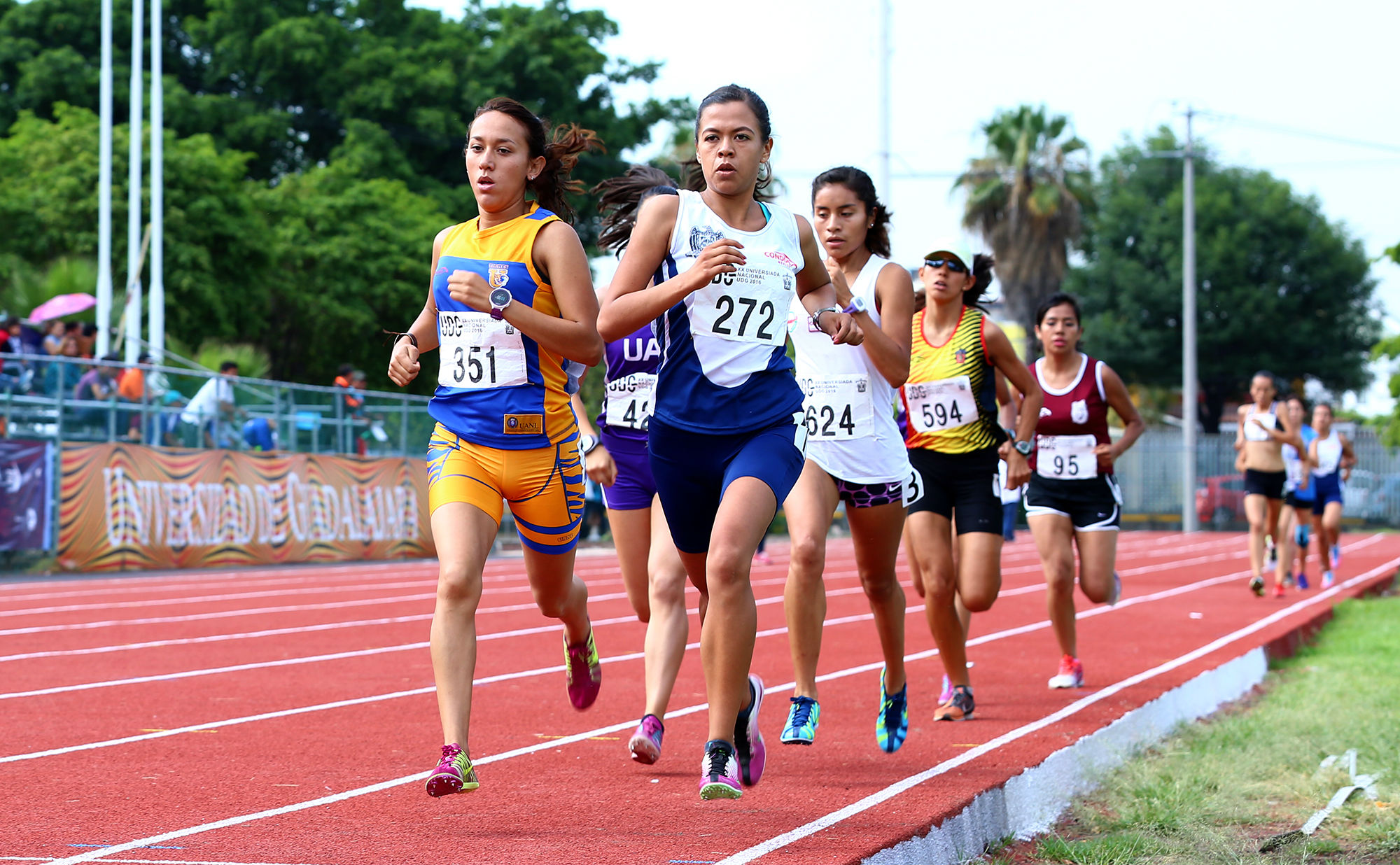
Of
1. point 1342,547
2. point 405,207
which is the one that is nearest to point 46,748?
point 1342,547

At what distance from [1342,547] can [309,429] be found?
1871cm

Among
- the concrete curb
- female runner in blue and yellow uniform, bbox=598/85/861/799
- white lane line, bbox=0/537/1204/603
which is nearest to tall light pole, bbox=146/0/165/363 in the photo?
white lane line, bbox=0/537/1204/603

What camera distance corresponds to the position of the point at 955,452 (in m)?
7.25

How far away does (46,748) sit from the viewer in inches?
235

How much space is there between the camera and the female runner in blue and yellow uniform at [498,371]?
188 inches

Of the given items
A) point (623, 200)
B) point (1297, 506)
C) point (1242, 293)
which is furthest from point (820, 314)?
point (1242, 293)

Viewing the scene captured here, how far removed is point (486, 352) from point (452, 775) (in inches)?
52.7

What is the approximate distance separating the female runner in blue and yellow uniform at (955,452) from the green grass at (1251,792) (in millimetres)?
1020

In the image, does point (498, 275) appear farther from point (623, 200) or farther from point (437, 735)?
point (437, 735)

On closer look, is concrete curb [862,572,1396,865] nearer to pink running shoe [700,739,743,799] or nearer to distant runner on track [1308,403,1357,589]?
pink running shoe [700,739,743,799]

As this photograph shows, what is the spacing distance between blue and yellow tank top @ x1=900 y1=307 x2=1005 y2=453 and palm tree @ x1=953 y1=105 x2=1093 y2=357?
43.9 m

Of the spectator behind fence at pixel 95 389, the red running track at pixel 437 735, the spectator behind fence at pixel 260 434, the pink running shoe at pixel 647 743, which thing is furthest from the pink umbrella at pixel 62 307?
the pink running shoe at pixel 647 743

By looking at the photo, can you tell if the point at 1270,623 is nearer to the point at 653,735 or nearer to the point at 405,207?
the point at 653,735

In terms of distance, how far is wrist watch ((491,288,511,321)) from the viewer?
4.79 meters
